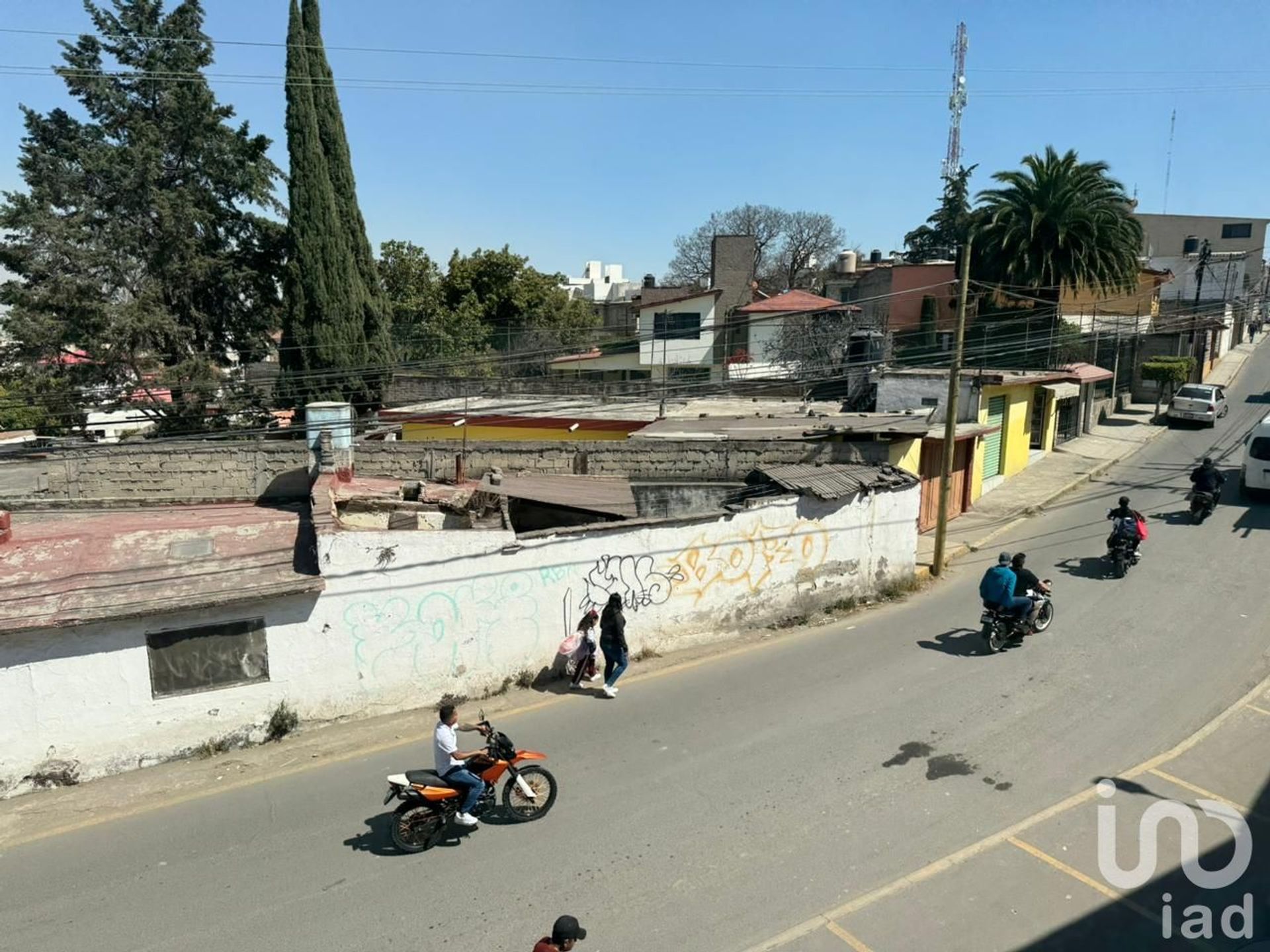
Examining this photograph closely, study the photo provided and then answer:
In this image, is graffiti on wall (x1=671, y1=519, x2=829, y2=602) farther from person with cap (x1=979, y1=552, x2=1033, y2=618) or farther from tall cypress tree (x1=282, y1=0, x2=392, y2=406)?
tall cypress tree (x1=282, y1=0, x2=392, y2=406)

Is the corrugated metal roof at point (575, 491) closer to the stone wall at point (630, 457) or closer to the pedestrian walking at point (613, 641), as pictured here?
the stone wall at point (630, 457)

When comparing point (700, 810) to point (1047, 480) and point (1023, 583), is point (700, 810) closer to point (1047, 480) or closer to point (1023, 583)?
point (1023, 583)

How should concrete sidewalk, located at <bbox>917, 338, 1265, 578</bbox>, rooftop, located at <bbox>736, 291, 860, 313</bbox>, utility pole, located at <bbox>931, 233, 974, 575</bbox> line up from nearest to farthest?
utility pole, located at <bbox>931, 233, 974, 575</bbox>
concrete sidewalk, located at <bbox>917, 338, 1265, 578</bbox>
rooftop, located at <bbox>736, 291, 860, 313</bbox>

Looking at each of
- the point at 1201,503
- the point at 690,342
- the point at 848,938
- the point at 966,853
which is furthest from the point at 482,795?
the point at 690,342

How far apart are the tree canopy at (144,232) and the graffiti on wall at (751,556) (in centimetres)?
1991

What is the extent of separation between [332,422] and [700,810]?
10136 millimetres

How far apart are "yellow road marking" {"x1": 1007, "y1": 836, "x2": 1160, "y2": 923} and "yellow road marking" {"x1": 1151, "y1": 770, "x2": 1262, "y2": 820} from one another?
2.22 meters

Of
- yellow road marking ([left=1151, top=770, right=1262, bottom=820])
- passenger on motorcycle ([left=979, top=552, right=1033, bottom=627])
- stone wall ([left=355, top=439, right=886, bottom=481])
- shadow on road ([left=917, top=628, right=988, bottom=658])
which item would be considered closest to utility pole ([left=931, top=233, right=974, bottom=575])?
stone wall ([left=355, top=439, right=886, bottom=481])

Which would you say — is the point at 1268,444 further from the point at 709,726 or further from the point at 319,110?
the point at 319,110

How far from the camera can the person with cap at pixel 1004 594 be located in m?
11.7

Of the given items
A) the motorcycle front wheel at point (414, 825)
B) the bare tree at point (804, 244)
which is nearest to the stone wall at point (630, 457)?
the motorcycle front wheel at point (414, 825)

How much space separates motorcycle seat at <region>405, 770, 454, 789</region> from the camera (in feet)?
23.4

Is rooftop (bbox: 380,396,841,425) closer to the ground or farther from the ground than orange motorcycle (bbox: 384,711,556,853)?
farther from the ground

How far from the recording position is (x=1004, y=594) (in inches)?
461
